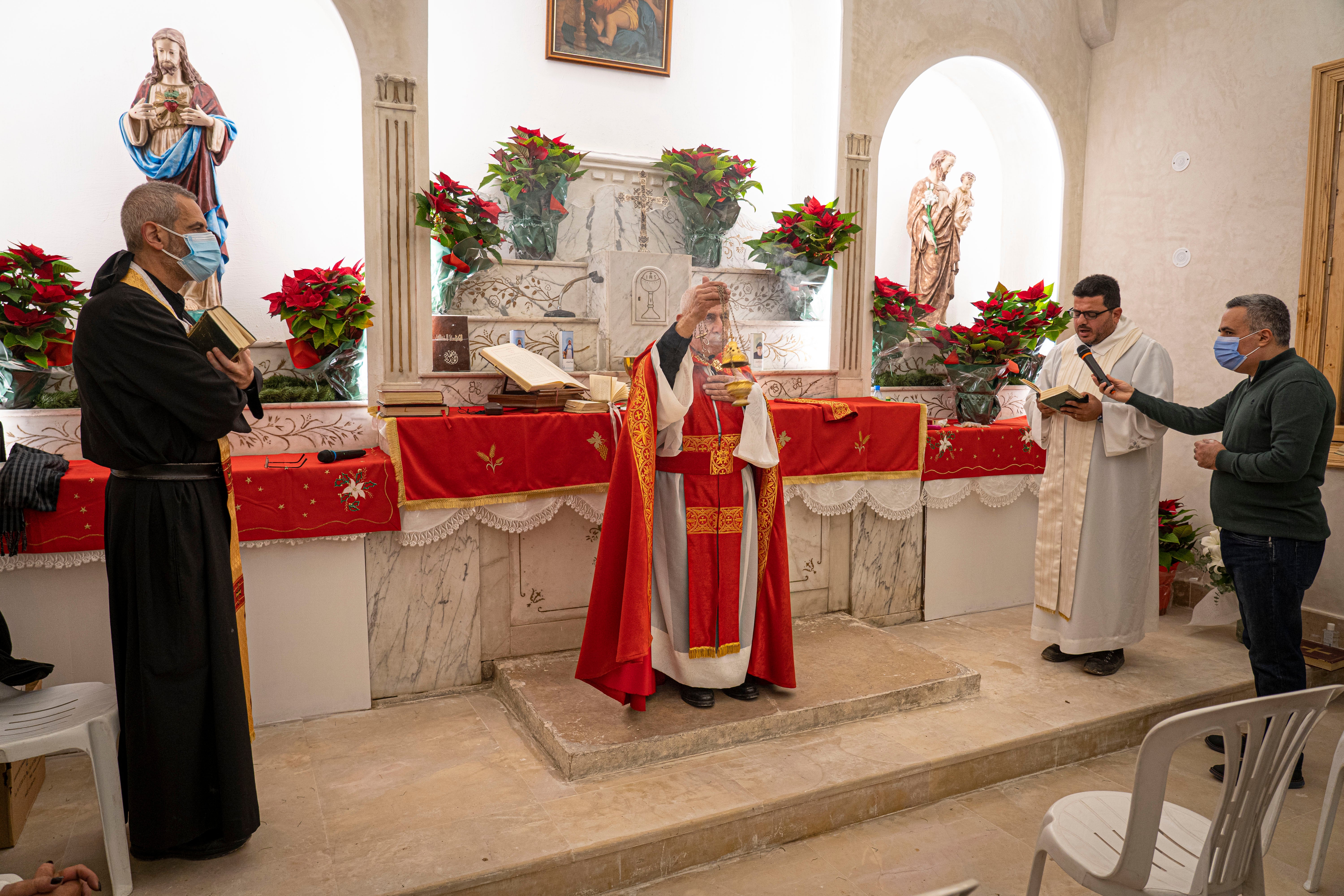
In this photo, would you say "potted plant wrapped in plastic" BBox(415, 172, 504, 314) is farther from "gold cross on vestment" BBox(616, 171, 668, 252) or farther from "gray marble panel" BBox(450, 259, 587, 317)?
"gold cross on vestment" BBox(616, 171, 668, 252)

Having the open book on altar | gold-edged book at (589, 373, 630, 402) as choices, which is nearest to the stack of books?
the open book on altar

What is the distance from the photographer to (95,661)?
3.65 meters

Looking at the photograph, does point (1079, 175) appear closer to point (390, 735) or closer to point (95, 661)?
point (390, 735)

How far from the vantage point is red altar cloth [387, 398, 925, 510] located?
4.00 meters

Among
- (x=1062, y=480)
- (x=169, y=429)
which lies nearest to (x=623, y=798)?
(x=169, y=429)

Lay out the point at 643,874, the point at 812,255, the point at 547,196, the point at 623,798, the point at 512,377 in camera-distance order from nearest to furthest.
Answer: the point at 643,874
the point at 623,798
the point at 512,377
the point at 547,196
the point at 812,255

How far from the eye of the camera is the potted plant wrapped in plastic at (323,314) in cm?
421

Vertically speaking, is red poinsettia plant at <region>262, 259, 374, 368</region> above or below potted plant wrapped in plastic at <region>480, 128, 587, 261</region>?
below

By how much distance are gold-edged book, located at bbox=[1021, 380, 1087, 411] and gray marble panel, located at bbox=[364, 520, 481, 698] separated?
3.01 metres

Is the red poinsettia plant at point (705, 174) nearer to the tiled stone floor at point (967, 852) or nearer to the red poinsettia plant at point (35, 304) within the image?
the red poinsettia plant at point (35, 304)

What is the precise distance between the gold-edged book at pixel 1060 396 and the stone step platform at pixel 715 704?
4.71 feet

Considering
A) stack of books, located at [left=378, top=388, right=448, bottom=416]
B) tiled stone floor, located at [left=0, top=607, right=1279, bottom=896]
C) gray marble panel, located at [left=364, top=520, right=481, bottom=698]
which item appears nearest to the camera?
tiled stone floor, located at [left=0, top=607, right=1279, bottom=896]

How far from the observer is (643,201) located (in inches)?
210

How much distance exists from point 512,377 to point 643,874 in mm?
2347
